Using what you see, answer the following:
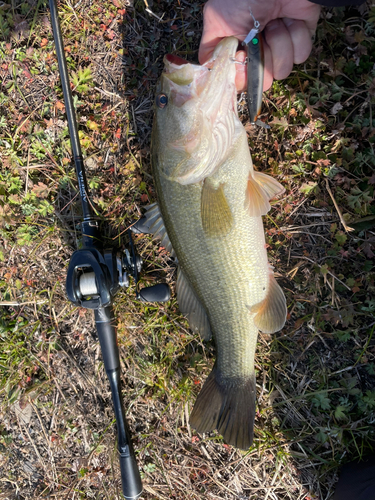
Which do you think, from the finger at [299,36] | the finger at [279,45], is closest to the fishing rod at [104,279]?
the finger at [279,45]

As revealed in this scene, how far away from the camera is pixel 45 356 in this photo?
307 centimetres

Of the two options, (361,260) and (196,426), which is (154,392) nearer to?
(196,426)

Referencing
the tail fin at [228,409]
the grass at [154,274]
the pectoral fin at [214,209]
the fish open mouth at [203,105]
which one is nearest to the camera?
the fish open mouth at [203,105]

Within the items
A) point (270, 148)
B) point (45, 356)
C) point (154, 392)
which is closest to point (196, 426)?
point (154, 392)

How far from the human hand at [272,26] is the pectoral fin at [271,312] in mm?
1414

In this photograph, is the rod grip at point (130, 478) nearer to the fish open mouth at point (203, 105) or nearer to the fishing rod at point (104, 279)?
the fishing rod at point (104, 279)

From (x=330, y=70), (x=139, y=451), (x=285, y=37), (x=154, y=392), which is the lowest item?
(x=139, y=451)

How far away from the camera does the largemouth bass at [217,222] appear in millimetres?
1850

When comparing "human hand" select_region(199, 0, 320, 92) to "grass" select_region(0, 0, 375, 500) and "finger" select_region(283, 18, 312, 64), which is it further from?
"grass" select_region(0, 0, 375, 500)

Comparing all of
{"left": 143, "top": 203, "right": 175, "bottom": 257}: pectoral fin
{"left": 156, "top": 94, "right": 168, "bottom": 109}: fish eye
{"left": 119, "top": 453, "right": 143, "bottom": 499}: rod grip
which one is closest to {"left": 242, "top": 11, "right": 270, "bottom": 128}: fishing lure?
{"left": 156, "top": 94, "right": 168, "bottom": 109}: fish eye

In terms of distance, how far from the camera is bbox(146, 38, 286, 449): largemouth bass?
1850 mm

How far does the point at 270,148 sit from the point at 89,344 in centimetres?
235

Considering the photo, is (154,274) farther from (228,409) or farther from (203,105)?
(203,105)

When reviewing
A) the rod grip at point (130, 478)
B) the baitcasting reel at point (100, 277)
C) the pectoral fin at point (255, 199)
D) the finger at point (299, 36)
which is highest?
the finger at point (299, 36)
